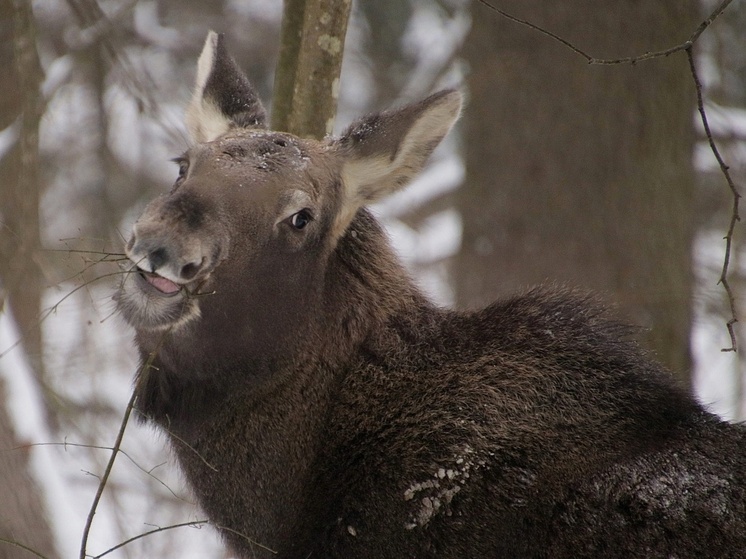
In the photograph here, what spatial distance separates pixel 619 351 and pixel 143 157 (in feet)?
25.3

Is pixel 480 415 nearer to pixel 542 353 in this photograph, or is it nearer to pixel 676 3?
pixel 542 353

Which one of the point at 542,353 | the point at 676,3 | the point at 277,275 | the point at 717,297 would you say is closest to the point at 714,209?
the point at 717,297

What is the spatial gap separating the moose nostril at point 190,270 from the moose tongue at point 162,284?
121 millimetres

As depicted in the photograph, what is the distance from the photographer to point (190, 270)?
12.6 feet

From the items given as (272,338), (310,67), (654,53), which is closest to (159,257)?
(272,338)

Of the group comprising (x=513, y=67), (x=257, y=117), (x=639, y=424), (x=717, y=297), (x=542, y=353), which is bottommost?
(x=639, y=424)

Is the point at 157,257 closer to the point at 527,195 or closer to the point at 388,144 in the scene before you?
the point at 388,144

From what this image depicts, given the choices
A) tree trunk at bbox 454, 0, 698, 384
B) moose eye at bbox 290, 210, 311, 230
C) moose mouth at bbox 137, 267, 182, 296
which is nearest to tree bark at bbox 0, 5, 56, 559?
moose mouth at bbox 137, 267, 182, 296

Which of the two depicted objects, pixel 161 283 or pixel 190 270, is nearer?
pixel 190 270

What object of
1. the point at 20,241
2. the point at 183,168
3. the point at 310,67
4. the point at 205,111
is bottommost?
the point at 183,168

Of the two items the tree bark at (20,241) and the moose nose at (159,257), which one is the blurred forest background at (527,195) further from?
the moose nose at (159,257)

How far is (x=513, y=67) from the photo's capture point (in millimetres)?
8266

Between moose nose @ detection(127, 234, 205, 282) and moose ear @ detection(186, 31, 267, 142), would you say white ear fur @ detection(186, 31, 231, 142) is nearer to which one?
moose ear @ detection(186, 31, 267, 142)

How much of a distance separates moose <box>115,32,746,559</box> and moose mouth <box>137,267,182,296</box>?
0.01 m
